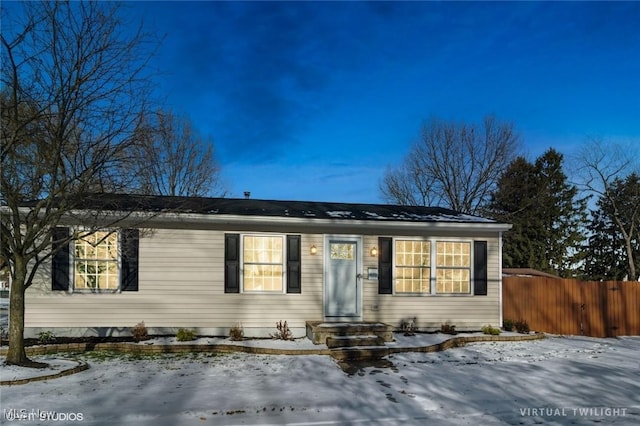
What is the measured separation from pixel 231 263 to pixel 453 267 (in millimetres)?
5226

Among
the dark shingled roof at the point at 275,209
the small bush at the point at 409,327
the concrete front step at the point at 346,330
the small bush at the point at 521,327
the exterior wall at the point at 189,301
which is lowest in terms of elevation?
the small bush at the point at 521,327

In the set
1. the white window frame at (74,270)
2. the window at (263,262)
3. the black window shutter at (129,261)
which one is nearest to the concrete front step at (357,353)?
the window at (263,262)

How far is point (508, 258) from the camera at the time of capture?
27672 mm

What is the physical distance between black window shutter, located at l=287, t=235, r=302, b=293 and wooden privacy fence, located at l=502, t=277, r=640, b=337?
6.01m

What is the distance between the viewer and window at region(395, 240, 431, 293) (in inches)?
408

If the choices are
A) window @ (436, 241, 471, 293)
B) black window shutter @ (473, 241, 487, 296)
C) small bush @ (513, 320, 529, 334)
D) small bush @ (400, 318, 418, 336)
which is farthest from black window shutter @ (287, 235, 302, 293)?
small bush @ (513, 320, 529, 334)

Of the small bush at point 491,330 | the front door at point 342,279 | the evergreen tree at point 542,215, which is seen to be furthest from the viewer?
the evergreen tree at point 542,215

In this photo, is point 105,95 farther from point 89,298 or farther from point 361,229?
point 361,229

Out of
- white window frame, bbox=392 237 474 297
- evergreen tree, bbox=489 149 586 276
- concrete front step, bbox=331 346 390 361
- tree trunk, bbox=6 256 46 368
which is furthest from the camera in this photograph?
evergreen tree, bbox=489 149 586 276

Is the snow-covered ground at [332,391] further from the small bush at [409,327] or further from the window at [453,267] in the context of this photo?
the window at [453,267]

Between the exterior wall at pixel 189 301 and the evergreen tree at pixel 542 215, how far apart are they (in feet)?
62.9

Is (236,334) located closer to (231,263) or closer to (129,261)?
(231,263)

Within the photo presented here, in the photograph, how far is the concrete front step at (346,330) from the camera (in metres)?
8.81

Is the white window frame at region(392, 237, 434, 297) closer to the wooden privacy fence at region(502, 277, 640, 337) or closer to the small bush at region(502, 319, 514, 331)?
the small bush at region(502, 319, 514, 331)
